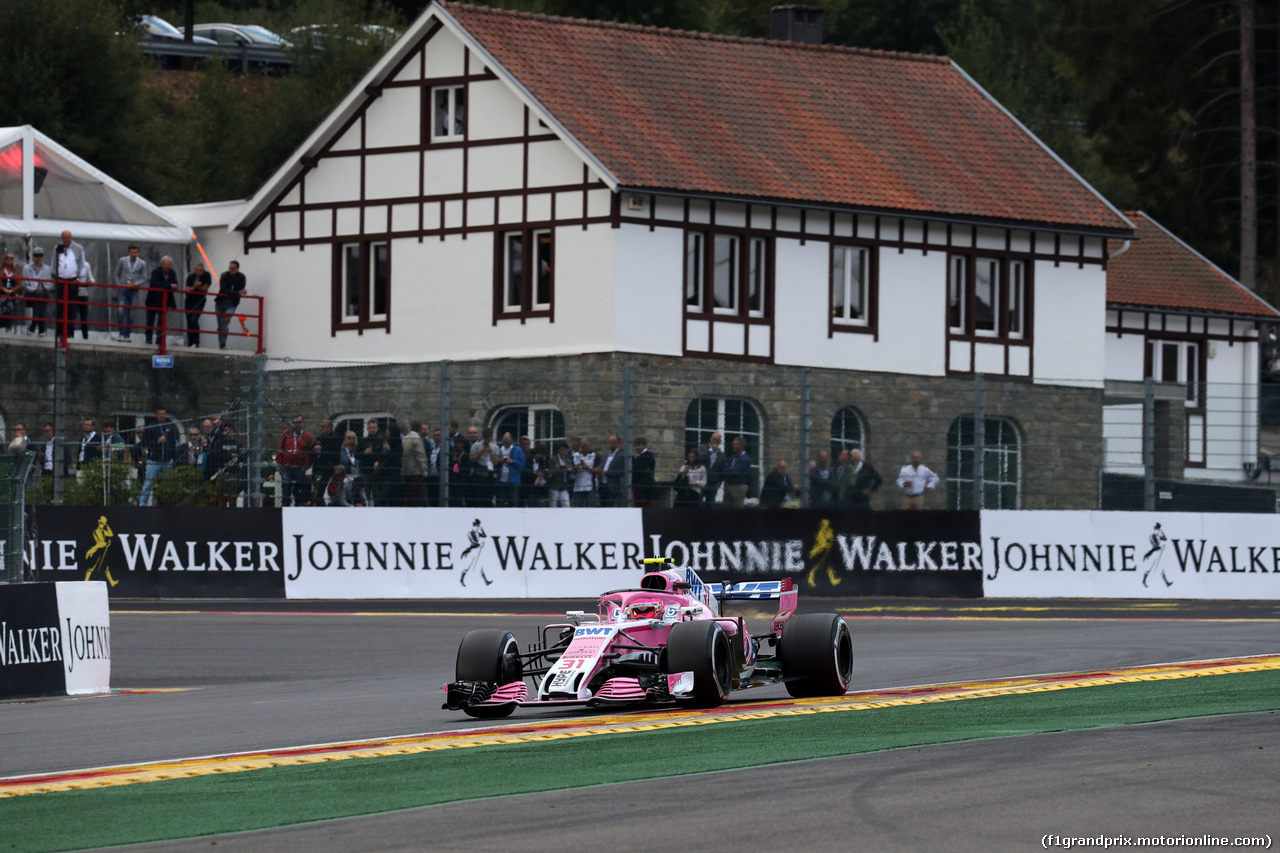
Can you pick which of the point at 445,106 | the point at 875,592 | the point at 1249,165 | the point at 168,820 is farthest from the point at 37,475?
the point at 1249,165

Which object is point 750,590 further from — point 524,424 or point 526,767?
point 524,424

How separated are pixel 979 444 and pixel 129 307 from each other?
51.4 ft

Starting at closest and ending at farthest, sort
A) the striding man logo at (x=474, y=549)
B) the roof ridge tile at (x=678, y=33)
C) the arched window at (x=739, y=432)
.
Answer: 1. the striding man logo at (x=474, y=549)
2. the arched window at (x=739, y=432)
3. the roof ridge tile at (x=678, y=33)

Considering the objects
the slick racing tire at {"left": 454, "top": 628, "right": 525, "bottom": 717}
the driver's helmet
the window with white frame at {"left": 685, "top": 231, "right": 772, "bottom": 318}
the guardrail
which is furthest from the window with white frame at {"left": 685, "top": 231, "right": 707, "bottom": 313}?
the guardrail

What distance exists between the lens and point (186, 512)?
83.5 feet

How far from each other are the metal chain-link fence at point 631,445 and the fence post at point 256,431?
1.0 inches

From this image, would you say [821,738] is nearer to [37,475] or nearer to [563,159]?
[37,475]

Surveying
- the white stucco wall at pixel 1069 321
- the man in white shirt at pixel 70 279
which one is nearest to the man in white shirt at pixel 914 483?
the white stucco wall at pixel 1069 321

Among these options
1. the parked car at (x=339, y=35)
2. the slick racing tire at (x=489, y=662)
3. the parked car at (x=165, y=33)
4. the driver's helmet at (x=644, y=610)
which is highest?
the parked car at (x=165, y=33)

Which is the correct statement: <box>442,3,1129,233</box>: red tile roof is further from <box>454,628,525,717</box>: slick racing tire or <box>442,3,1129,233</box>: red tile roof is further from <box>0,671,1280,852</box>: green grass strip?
<box>0,671,1280,852</box>: green grass strip

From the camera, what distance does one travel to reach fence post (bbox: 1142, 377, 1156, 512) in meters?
27.2

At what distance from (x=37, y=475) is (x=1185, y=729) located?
55.4 feet

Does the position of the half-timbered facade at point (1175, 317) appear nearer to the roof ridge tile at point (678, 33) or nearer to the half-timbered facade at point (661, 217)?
the half-timbered facade at point (661, 217)

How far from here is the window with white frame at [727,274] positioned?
35.7 metres
